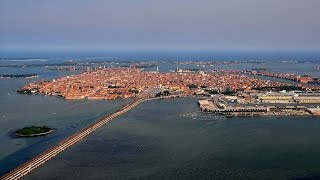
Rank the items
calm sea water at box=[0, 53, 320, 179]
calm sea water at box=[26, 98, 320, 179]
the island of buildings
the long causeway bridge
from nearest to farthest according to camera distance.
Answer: the long causeway bridge, calm sea water at box=[26, 98, 320, 179], calm sea water at box=[0, 53, 320, 179], the island of buildings

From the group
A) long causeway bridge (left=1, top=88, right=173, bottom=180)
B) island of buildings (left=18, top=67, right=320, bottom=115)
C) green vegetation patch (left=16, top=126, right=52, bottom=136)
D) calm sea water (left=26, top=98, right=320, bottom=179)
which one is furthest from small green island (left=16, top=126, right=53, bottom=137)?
island of buildings (left=18, top=67, right=320, bottom=115)

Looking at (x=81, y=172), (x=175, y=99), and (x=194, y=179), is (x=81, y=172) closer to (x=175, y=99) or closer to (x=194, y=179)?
(x=194, y=179)

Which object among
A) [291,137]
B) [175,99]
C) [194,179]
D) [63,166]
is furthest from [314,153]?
[175,99]

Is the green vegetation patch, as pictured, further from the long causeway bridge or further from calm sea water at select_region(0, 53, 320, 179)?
the long causeway bridge

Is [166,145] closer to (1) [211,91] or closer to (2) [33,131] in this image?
(2) [33,131]

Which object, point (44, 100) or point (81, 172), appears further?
point (44, 100)

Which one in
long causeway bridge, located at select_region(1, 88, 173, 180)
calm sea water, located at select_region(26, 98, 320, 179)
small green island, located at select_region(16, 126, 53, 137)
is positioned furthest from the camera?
small green island, located at select_region(16, 126, 53, 137)
